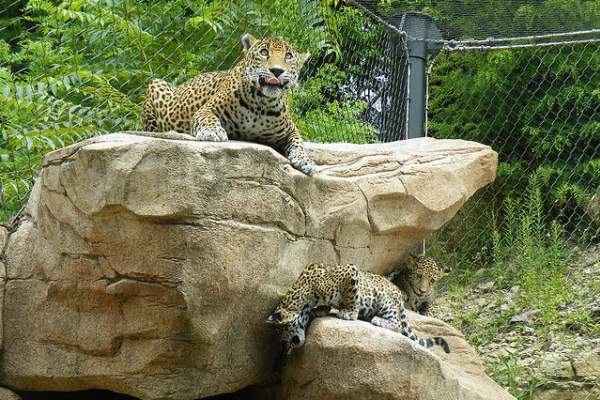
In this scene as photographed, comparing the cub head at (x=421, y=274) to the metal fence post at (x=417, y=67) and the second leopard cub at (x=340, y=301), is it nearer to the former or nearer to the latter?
the metal fence post at (x=417, y=67)

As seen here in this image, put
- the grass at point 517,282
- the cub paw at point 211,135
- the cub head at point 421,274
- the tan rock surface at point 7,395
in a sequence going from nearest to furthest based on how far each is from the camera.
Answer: the tan rock surface at point 7,395, the cub paw at point 211,135, the cub head at point 421,274, the grass at point 517,282

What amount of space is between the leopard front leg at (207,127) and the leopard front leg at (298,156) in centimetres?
47

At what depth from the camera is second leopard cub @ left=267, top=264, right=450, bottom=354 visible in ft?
19.4

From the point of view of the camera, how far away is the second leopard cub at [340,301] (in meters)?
5.92

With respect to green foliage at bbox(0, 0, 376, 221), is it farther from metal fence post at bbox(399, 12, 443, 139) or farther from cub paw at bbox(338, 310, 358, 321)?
cub paw at bbox(338, 310, 358, 321)

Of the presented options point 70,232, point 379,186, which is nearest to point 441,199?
point 379,186

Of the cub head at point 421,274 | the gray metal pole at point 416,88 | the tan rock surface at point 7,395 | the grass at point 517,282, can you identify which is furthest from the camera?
Result: the grass at point 517,282

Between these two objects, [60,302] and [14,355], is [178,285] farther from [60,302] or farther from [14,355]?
[14,355]

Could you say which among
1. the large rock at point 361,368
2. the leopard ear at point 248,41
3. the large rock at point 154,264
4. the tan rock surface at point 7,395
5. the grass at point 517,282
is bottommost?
the grass at point 517,282

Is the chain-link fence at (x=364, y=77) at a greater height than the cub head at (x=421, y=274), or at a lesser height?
greater

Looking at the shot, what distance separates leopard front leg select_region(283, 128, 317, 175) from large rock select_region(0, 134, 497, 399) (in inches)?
2.9

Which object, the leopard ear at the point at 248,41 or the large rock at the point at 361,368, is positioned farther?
the leopard ear at the point at 248,41

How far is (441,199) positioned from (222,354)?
7.46 ft

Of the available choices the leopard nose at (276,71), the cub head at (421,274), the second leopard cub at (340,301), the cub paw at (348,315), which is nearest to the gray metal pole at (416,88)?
the cub head at (421,274)
